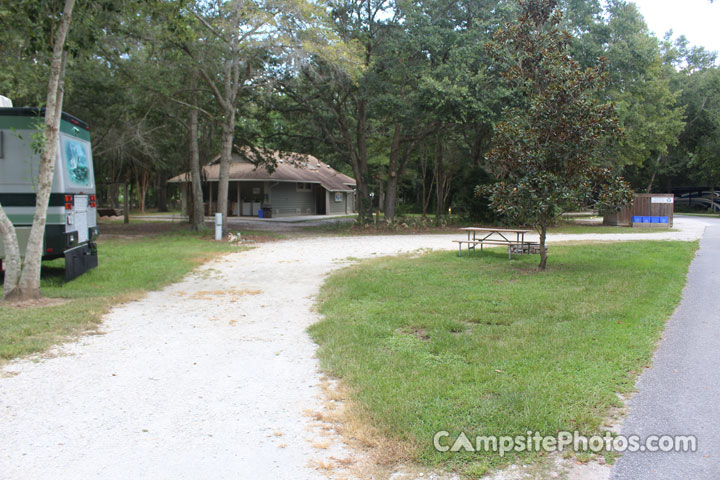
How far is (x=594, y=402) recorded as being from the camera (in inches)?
157

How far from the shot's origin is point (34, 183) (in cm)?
837

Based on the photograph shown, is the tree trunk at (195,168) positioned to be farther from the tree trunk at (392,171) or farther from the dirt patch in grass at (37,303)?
the dirt patch in grass at (37,303)

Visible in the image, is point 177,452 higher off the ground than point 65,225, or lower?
lower

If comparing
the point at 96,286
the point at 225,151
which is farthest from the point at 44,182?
the point at 225,151

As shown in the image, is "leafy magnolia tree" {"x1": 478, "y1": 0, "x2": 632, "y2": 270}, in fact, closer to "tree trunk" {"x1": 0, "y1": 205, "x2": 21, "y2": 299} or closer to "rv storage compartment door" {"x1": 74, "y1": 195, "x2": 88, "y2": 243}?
"rv storage compartment door" {"x1": 74, "y1": 195, "x2": 88, "y2": 243}

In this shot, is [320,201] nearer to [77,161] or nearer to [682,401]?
[77,161]

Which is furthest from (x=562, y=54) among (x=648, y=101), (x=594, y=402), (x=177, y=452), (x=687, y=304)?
(x=648, y=101)

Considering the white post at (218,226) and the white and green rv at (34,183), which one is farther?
the white post at (218,226)

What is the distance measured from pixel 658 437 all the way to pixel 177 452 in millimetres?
3103

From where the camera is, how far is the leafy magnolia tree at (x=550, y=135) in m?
10.0

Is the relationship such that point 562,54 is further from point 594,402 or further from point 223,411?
point 223,411

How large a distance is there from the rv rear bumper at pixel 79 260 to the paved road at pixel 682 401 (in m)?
8.41

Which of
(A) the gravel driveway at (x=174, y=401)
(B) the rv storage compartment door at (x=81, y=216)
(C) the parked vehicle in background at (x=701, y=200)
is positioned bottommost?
(A) the gravel driveway at (x=174, y=401)

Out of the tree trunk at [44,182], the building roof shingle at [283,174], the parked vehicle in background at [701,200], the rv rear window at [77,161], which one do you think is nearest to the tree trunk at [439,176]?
the building roof shingle at [283,174]
